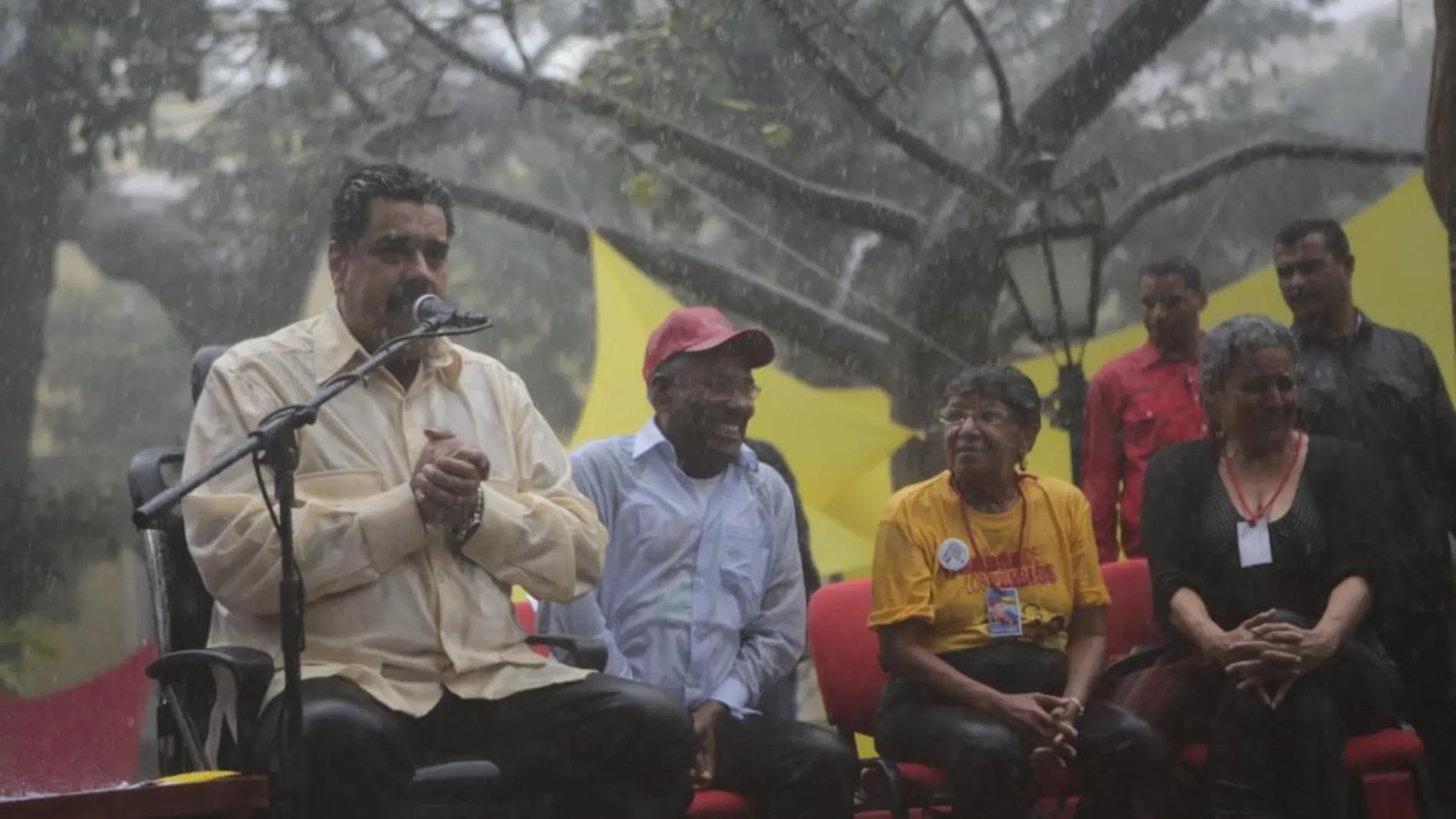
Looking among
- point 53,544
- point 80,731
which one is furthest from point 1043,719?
point 53,544

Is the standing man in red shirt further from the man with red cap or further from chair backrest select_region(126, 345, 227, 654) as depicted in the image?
chair backrest select_region(126, 345, 227, 654)

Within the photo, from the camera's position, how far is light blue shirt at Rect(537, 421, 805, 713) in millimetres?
3854

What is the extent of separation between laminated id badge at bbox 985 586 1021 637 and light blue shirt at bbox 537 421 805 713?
0.42 meters

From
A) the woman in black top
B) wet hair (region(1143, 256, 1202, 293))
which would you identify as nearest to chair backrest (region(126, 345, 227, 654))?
the woman in black top

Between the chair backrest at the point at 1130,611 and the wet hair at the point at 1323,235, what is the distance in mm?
935

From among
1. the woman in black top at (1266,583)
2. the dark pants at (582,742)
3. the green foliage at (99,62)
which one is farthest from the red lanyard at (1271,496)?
the green foliage at (99,62)

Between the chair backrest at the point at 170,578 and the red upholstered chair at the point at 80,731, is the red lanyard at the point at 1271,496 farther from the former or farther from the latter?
the red upholstered chair at the point at 80,731

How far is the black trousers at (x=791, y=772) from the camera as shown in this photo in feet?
11.9

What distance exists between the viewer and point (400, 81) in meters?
8.38

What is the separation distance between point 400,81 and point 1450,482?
5225 mm

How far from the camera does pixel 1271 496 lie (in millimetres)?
3979

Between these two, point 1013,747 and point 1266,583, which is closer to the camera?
point 1013,747

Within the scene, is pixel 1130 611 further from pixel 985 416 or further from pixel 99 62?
pixel 99 62

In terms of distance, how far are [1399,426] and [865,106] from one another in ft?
13.2
